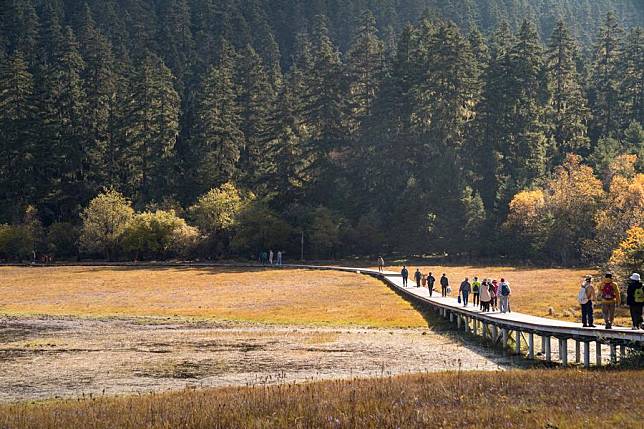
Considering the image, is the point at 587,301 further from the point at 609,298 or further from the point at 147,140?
the point at 147,140

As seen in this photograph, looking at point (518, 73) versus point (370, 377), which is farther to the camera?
point (518, 73)

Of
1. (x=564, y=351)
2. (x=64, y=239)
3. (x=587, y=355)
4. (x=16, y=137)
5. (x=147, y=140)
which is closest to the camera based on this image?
(x=587, y=355)

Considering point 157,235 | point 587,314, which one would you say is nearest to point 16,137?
point 157,235

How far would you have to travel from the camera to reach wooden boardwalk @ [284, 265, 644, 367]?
2205 centimetres

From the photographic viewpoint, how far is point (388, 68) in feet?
374

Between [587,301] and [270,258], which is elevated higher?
[270,258]

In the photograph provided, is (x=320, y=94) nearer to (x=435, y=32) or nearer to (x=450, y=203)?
(x=435, y=32)

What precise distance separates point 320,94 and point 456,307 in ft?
251

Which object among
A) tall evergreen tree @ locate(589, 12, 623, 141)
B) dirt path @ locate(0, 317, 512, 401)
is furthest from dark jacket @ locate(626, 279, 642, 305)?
tall evergreen tree @ locate(589, 12, 623, 141)

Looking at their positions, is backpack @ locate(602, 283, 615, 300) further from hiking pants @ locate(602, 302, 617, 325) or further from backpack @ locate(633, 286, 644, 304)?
backpack @ locate(633, 286, 644, 304)

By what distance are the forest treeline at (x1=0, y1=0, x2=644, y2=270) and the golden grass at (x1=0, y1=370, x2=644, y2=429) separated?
224 ft

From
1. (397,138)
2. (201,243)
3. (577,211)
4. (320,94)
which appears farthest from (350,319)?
(320,94)

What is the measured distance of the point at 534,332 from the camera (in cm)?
2614

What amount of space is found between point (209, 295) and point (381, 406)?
41.8 meters
